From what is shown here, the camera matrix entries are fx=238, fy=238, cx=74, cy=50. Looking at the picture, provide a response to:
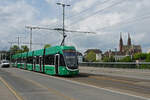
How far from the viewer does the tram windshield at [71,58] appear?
24016 millimetres

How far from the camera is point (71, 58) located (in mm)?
24484

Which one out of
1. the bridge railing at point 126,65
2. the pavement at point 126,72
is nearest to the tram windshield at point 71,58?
the pavement at point 126,72

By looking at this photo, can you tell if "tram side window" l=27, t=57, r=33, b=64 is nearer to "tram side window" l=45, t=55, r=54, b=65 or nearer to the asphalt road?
"tram side window" l=45, t=55, r=54, b=65

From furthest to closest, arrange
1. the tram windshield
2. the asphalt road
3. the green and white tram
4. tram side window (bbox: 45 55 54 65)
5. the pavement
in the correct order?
tram side window (bbox: 45 55 54 65), the pavement, the tram windshield, the green and white tram, the asphalt road

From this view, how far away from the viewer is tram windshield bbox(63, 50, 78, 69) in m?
24.0

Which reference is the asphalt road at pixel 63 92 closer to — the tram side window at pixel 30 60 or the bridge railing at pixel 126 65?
the bridge railing at pixel 126 65

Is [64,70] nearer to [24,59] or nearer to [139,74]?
[139,74]

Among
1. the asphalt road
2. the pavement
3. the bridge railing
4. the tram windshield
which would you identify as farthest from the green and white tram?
the bridge railing

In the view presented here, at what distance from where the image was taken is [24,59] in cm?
4481

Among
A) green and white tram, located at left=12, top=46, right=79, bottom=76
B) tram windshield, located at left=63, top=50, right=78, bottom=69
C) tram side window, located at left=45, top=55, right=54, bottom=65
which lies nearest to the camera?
green and white tram, located at left=12, top=46, right=79, bottom=76

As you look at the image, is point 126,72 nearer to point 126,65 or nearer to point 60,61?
point 126,65

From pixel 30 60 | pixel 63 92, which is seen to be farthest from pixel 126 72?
pixel 63 92

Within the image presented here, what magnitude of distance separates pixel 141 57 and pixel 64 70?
109 meters

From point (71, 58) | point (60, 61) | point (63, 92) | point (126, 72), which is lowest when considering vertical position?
point (63, 92)
